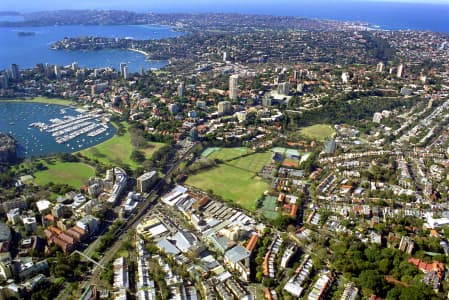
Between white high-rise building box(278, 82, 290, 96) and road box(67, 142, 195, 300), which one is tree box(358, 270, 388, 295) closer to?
road box(67, 142, 195, 300)

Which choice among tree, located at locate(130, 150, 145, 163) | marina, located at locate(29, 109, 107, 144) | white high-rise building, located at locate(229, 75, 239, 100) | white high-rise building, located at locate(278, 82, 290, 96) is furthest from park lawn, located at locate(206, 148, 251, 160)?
white high-rise building, located at locate(278, 82, 290, 96)

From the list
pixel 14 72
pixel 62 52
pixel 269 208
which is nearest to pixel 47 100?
pixel 14 72

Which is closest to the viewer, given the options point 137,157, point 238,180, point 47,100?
point 238,180

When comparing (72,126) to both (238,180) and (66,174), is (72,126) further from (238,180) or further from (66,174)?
(238,180)

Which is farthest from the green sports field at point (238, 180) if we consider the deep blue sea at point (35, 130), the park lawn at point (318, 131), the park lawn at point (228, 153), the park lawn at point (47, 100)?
the park lawn at point (47, 100)

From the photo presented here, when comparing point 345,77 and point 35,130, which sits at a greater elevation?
point 345,77

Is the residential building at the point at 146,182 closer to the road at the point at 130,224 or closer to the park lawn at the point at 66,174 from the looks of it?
the road at the point at 130,224
